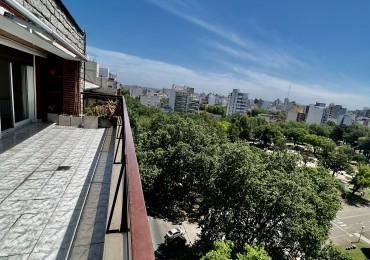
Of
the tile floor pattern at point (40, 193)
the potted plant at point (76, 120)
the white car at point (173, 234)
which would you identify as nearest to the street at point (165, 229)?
the white car at point (173, 234)

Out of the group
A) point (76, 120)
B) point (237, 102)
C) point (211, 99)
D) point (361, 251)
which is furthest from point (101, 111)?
point (211, 99)

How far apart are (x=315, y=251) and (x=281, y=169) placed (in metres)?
4.84

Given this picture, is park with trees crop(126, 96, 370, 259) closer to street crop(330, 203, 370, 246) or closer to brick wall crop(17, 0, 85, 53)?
brick wall crop(17, 0, 85, 53)

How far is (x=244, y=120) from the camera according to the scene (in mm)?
60906

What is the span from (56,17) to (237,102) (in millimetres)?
101378

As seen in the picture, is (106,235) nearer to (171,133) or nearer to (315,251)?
(315,251)

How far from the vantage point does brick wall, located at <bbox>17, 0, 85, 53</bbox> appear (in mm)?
3486

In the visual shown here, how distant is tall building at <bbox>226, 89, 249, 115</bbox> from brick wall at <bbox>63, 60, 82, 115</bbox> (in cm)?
9721

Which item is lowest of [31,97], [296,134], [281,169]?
[296,134]

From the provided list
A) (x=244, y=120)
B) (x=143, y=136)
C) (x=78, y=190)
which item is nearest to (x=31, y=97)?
(x=78, y=190)

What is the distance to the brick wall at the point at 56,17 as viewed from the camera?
137 inches

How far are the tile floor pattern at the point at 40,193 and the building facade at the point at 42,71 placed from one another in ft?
3.67

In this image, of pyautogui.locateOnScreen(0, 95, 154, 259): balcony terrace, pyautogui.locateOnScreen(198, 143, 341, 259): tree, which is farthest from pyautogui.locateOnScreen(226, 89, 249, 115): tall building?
pyautogui.locateOnScreen(0, 95, 154, 259): balcony terrace

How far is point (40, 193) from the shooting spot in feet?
9.48
